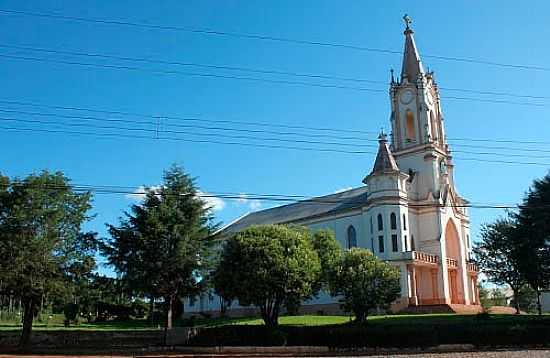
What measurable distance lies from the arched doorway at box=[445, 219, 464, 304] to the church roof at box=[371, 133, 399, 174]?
39.0ft

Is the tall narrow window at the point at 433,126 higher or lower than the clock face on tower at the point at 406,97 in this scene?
lower

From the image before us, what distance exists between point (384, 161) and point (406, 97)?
41.9 ft

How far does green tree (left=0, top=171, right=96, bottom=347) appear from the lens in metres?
33.6

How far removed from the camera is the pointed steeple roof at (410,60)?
66.4m

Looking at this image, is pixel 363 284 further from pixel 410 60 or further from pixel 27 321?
pixel 410 60

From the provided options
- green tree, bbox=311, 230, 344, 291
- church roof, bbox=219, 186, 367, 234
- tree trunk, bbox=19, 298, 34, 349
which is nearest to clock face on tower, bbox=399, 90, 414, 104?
church roof, bbox=219, 186, 367, 234

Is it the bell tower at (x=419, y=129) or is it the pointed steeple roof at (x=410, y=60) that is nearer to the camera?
the bell tower at (x=419, y=129)

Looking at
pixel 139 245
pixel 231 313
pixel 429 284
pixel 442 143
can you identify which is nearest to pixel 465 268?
pixel 429 284

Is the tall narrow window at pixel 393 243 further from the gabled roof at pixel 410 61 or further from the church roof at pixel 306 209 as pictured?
the gabled roof at pixel 410 61

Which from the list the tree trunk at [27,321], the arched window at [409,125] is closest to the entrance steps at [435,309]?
the arched window at [409,125]

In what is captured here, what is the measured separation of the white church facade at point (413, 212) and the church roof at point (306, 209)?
18cm

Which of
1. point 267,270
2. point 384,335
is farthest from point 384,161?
point 384,335

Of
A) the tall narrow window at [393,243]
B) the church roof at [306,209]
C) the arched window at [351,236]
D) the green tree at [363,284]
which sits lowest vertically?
the green tree at [363,284]

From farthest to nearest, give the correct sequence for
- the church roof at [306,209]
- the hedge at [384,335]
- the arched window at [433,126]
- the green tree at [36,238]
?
the arched window at [433,126] → the church roof at [306,209] → the green tree at [36,238] → the hedge at [384,335]
